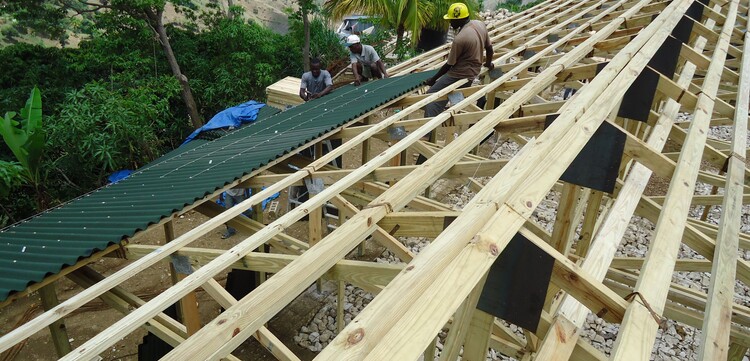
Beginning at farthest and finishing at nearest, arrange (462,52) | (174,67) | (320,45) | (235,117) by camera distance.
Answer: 1. (320,45)
2. (174,67)
3. (235,117)
4. (462,52)

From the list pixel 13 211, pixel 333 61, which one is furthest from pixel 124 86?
pixel 333 61

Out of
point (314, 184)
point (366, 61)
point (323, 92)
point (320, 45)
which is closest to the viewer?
point (314, 184)

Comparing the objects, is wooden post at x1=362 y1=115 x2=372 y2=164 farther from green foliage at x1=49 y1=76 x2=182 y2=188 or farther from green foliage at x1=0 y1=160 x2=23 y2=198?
green foliage at x1=0 y1=160 x2=23 y2=198

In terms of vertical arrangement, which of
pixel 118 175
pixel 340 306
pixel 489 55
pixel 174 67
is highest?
pixel 489 55

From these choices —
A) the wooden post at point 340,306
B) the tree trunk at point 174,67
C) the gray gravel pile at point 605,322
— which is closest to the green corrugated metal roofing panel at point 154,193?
the wooden post at point 340,306

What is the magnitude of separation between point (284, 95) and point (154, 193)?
18.3 ft

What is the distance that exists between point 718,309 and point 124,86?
538 inches

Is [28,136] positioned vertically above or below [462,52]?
below

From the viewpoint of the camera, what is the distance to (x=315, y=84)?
29.0 feet

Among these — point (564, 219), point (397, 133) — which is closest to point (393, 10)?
point (397, 133)

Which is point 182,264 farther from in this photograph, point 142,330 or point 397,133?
point 142,330

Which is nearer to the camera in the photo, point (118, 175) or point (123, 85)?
point (118, 175)

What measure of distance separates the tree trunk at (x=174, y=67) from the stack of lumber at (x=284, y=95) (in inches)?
172

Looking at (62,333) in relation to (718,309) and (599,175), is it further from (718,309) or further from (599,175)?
(718,309)
